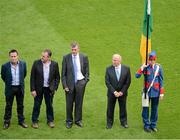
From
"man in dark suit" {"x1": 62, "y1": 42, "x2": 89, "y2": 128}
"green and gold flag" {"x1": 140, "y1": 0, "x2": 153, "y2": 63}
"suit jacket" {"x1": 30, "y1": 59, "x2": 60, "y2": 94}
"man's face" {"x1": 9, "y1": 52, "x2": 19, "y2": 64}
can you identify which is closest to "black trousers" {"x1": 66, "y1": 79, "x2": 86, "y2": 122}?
"man in dark suit" {"x1": 62, "y1": 42, "x2": 89, "y2": 128}

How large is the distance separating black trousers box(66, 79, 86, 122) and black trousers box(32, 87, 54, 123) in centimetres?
38

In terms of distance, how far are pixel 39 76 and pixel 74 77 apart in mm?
802

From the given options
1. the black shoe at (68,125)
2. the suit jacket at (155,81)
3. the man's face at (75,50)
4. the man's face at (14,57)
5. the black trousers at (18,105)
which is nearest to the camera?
the man's face at (14,57)

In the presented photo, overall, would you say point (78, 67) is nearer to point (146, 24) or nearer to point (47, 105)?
point (47, 105)

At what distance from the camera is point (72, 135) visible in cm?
1188

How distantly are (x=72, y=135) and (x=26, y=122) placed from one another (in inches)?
50.6

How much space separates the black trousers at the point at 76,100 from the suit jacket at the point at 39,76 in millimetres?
452

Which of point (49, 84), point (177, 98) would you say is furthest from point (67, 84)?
point (177, 98)

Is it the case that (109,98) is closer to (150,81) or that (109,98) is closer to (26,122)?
(150,81)

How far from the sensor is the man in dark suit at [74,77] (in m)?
12.1

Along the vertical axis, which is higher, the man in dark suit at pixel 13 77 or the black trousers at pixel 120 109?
the man in dark suit at pixel 13 77

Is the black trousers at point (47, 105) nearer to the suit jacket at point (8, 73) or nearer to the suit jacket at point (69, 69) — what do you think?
the suit jacket at point (69, 69)

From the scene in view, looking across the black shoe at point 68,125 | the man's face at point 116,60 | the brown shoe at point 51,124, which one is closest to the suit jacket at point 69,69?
the man's face at point 116,60

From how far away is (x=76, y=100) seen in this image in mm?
12219
